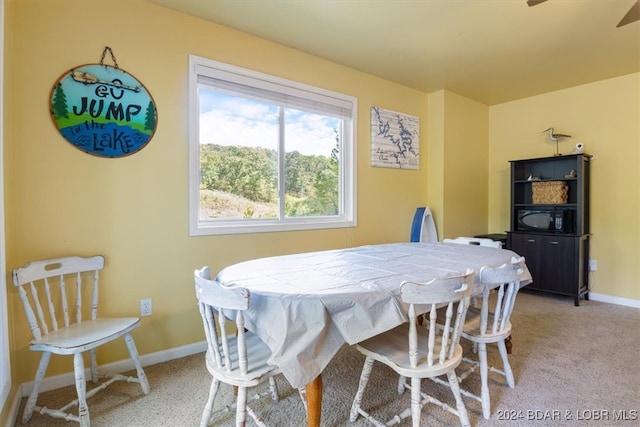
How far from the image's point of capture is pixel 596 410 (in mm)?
1798

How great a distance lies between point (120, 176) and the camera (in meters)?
2.20

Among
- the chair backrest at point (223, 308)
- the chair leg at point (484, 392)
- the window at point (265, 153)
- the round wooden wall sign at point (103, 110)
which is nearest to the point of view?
the chair backrest at point (223, 308)

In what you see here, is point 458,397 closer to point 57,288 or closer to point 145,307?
point 145,307

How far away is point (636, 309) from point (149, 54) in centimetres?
503

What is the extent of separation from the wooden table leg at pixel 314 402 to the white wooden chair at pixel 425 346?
30 centimetres

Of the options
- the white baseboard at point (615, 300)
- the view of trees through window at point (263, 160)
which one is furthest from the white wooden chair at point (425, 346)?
the white baseboard at point (615, 300)

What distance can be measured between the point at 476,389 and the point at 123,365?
2227mm

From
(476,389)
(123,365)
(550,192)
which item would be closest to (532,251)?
(550,192)

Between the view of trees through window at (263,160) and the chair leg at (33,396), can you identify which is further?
the view of trees through window at (263,160)

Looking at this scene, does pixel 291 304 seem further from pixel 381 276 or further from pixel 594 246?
pixel 594 246

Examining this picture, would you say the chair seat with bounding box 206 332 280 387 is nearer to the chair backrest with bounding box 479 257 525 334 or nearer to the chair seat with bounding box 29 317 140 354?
the chair seat with bounding box 29 317 140 354

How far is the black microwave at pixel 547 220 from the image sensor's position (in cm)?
376

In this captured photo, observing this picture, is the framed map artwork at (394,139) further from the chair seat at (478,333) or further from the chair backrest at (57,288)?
the chair backrest at (57,288)

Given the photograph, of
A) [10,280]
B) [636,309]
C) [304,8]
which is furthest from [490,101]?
[10,280]
